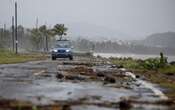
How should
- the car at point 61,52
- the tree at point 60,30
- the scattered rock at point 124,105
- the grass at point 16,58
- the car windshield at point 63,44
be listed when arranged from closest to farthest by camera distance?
the scattered rock at point 124,105, the grass at point 16,58, the car at point 61,52, the car windshield at point 63,44, the tree at point 60,30

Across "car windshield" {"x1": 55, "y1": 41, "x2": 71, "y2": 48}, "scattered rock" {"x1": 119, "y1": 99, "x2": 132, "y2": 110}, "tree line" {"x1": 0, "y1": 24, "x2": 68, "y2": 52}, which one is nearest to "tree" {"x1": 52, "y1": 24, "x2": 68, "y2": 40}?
"tree line" {"x1": 0, "y1": 24, "x2": 68, "y2": 52}

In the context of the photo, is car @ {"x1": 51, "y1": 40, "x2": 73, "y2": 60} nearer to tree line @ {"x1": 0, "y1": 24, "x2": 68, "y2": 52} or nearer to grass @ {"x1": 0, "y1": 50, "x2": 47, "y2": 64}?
grass @ {"x1": 0, "y1": 50, "x2": 47, "y2": 64}

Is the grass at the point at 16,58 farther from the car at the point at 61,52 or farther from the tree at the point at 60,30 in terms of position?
the tree at the point at 60,30

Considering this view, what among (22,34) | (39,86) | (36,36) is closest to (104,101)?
(39,86)

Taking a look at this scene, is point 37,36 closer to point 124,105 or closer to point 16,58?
point 16,58

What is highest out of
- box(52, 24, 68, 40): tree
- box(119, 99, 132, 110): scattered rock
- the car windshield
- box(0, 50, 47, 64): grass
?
box(52, 24, 68, 40): tree

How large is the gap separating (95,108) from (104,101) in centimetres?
122

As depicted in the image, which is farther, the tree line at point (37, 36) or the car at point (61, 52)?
the tree line at point (37, 36)

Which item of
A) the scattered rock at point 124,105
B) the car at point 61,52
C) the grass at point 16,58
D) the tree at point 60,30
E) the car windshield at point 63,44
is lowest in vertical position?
the grass at point 16,58

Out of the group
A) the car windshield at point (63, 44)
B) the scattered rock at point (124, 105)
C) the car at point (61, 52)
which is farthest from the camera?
the car windshield at point (63, 44)

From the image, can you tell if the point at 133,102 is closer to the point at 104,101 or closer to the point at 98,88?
the point at 104,101

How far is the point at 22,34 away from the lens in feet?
559

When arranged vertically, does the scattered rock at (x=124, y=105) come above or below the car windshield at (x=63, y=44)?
below

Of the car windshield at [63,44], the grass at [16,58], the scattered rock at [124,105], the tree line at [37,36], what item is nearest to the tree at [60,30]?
the tree line at [37,36]
